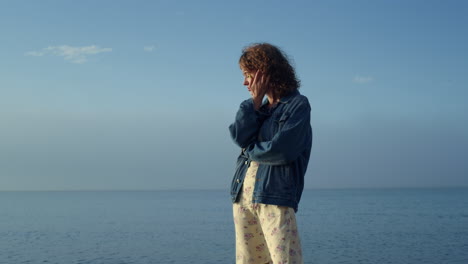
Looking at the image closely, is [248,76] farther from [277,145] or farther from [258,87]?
[277,145]

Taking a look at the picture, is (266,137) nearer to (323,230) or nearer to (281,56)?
(281,56)

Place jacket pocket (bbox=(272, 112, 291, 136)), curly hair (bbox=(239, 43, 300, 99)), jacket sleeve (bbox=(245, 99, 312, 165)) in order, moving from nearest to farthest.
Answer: jacket sleeve (bbox=(245, 99, 312, 165)) < jacket pocket (bbox=(272, 112, 291, 136)) < curly hair (bbox=(239, 43, 300, 99))

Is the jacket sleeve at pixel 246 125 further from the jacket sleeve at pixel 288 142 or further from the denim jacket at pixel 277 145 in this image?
the jacket sleeve at pixel 288 142

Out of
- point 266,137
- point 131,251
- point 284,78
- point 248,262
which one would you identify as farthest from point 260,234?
point 131,251

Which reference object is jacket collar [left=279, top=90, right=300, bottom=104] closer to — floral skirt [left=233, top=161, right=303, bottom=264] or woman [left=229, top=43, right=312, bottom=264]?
woman [left=229, top=43, right=312, bottom=264]

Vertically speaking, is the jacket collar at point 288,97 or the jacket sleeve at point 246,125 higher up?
the jacket collar at point 288,97

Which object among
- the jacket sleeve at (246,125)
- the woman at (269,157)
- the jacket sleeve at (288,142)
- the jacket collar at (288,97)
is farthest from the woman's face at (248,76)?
the jacket sleeve at (288,142)

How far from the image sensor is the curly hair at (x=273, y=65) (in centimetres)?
359

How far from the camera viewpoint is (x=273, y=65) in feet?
11.7

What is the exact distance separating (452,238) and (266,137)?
37707mm

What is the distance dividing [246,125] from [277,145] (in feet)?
1.07

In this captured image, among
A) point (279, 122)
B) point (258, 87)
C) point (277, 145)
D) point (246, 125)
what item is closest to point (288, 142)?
point (277, 145)

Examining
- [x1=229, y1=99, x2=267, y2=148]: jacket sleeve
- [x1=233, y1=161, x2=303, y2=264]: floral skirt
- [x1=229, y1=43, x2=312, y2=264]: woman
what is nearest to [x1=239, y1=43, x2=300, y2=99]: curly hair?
[x1=229, y1=43, x2=312, y2=264]: woman

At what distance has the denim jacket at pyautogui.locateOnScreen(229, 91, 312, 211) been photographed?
3.39m
